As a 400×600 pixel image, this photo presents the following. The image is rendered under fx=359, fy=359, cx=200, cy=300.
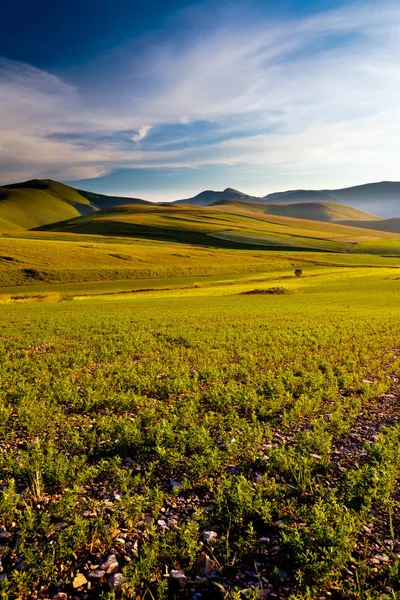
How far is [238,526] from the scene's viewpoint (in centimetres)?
766

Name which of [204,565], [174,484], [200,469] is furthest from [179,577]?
[200,469]

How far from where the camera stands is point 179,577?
641 centimetres

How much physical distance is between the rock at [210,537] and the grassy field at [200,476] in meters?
0.02

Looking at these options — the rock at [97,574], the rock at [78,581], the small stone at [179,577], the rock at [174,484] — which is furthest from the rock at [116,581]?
the rock at [174,484]

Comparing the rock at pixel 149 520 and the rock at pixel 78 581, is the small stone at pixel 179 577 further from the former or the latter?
the rock at pixel 78 581

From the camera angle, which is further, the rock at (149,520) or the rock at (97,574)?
the rock at (149,520)

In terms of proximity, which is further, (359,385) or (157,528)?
(359,385)

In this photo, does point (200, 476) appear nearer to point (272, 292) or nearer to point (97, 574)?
point (97, 574)

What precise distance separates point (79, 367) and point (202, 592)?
15.1 metres

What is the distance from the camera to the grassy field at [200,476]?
644 centimetres

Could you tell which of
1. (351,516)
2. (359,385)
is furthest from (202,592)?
(359,385)

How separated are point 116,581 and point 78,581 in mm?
675

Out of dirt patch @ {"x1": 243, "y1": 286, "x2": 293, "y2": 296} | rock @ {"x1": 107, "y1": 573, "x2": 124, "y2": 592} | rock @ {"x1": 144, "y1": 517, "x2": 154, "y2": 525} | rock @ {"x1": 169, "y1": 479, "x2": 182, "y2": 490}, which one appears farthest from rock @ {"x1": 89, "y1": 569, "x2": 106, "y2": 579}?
dirt patch @ {"x1": 243, "y1": 286, "x2": 293, "y2": 296}

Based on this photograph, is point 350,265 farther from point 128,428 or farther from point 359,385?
point 128,428
